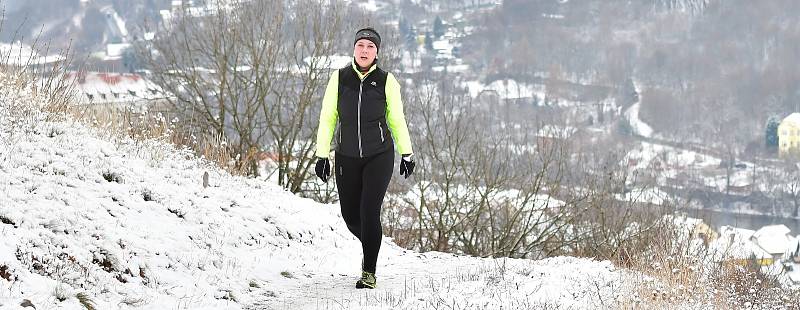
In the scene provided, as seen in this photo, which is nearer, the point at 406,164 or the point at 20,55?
the point at 406,164

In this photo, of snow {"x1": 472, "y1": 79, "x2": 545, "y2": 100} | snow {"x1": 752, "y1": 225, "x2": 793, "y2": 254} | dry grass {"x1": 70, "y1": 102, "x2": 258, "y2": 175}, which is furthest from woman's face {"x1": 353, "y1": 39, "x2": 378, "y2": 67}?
snow {"x1": 472, "y1": 79, "x2": 545, "y2": 100}

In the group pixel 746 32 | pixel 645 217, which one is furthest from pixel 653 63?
pixel 645 217

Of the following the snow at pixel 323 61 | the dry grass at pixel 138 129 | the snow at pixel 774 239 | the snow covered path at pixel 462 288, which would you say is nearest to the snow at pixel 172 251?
the snow covered path at pixel 462 288

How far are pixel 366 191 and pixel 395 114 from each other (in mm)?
497

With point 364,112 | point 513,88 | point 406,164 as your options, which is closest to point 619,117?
point 513,88

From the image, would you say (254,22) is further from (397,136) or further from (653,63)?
(653,63)

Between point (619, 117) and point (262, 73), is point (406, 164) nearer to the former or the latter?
point (262, 73)

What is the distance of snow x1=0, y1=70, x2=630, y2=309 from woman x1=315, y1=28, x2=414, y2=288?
579 mm

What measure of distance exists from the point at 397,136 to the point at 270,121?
11345 millimetres

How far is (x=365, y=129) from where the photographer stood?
525 centimetres

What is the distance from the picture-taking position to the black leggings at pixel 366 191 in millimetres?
5285

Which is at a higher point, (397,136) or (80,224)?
(397,136)

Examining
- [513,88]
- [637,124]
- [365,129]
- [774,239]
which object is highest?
[365,129]

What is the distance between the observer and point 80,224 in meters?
4.95
